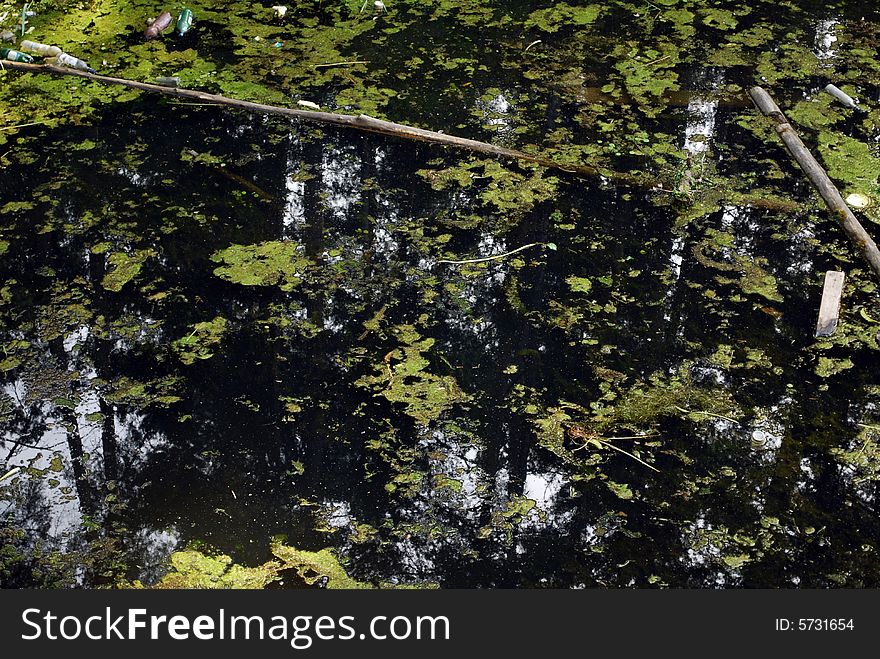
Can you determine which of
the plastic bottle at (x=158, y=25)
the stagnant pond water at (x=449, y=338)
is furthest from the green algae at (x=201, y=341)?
the plastic bottle at (x=158, y=25)

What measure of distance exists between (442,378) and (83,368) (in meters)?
1.12

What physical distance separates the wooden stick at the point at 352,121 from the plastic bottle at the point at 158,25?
1.64 ft

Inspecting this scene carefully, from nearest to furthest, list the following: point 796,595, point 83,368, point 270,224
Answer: point 796,595 → point 83,368 → point 270,224

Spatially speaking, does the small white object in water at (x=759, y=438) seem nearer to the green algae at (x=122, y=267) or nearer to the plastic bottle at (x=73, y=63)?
the green algae at (x=122, y=267)

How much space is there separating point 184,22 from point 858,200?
3479 mm

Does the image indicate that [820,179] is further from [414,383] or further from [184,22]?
[184,22]

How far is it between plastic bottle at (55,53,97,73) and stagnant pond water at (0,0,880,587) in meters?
0.10

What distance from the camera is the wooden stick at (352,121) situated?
3.63m

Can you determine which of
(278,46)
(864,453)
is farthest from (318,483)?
(278,46)

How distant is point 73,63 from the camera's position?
14.0ft

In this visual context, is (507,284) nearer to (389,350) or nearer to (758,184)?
(389,350)

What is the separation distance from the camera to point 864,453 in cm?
241

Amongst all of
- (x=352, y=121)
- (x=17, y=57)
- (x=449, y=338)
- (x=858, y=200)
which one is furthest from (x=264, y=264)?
(x=858, y=200)

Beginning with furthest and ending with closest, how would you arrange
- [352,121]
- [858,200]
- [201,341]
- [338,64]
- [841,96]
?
[338,64] → [841,96] → [352,121] → [858,200] → [201,341]
